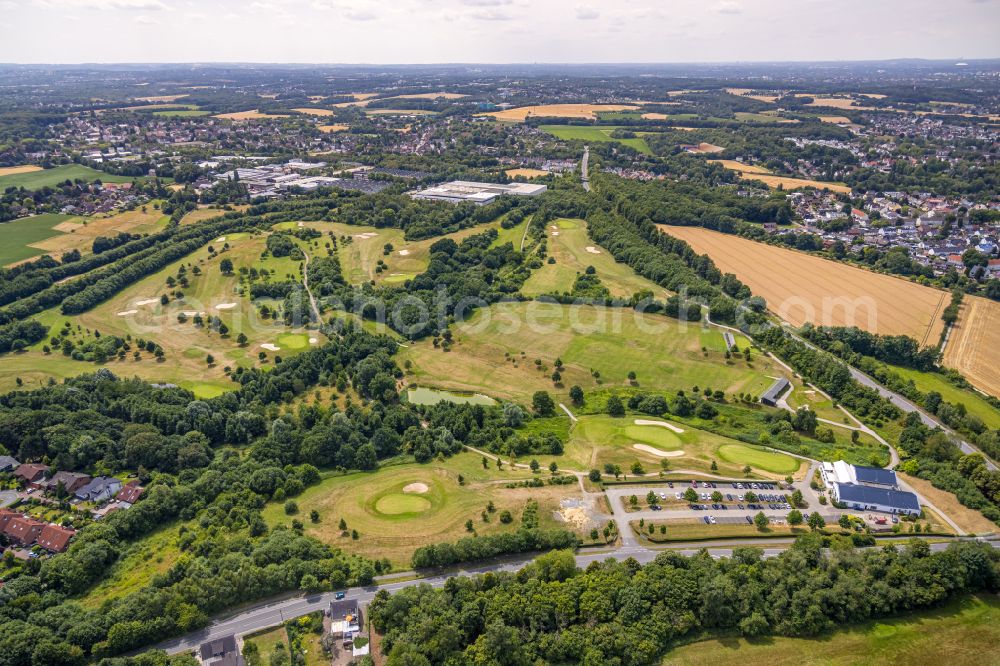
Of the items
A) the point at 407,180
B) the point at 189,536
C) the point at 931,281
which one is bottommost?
the point at 189,536

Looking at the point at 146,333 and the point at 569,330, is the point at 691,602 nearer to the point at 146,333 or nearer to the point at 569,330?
the point at 569,330

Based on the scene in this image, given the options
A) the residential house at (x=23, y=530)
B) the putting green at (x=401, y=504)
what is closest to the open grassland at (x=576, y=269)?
the putting green at (x=401, y=504)

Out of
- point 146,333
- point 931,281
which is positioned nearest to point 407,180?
point 146,333

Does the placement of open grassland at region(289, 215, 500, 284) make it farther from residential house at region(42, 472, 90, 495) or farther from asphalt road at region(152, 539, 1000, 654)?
asphalt road at region(152, 539, 1000, 654)

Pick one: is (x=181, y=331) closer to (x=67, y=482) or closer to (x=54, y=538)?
(x=67, y=482)

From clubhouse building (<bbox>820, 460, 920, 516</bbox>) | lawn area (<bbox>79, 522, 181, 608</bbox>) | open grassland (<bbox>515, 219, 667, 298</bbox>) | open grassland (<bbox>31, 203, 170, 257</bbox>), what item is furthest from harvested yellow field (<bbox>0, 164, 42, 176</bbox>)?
clubhouse building (<bbox>820, 460, 920, 516</bbox>)

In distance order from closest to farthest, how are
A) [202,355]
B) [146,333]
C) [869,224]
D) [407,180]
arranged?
[202,355] → [146,333] → [869,224] → [407,180]
